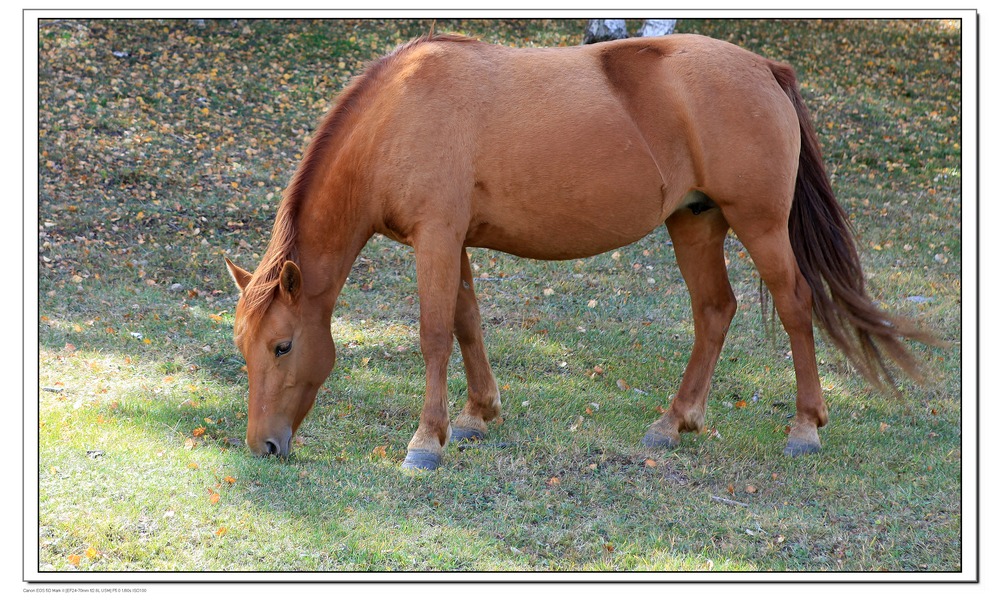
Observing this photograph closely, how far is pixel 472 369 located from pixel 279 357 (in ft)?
4.77

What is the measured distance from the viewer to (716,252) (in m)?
6.14

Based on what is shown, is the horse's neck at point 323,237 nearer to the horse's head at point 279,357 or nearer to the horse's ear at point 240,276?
the horse's head at point 279,357

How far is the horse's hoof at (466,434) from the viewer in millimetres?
5883

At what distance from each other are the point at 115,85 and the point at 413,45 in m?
8.83

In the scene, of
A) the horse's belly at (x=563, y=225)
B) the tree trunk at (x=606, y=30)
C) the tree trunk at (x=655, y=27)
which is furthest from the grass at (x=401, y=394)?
the tree trunk at (x=606, y=30)

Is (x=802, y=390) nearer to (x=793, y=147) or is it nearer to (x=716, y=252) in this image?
(x=716, y=252)

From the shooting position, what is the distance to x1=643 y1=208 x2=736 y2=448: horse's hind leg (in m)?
6.05

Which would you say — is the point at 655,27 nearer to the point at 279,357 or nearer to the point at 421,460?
the point at 421,460

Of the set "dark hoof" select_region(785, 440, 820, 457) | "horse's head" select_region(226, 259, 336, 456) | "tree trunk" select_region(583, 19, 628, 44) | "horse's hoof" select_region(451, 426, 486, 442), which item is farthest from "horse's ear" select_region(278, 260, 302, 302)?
"tree trunk" select_region(583, 19, 628, 44)

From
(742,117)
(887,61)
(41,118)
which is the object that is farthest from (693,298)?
(887,61)

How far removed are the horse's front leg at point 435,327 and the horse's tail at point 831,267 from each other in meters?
2.45

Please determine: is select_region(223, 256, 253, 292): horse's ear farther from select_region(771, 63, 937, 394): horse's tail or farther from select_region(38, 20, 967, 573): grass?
select_region(771, 63, 937, 394): horse's tail

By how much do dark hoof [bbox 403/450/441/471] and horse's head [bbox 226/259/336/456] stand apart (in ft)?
2.27

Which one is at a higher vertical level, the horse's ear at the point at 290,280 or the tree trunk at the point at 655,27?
the tree trunk at the point at 655,27
